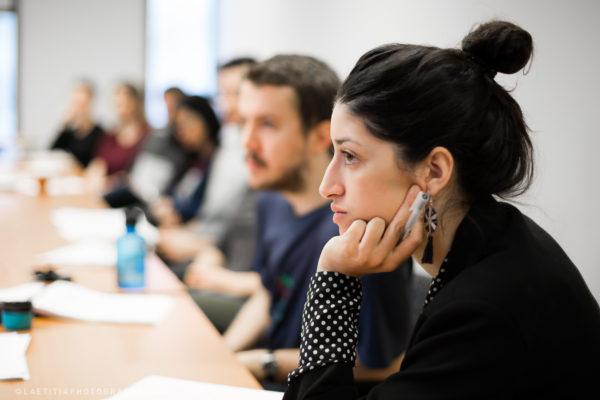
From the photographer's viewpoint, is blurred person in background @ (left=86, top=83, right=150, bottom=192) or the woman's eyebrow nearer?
the woman's eyebrow

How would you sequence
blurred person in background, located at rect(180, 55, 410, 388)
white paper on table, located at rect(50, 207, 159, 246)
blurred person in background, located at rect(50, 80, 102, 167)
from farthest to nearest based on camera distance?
1. blurred person in background, located at rect(50, 80, 102, 167)
2. white paper on table, located at rect(50, 207, 159, 246)
3. blurred person in background, located at rect(180, 55, 410, 388)

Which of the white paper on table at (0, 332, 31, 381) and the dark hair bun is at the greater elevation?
the dark hair bun

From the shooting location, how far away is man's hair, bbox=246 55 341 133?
1840 millimetres

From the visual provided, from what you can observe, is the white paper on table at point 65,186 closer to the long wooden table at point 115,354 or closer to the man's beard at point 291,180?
the long wooden table at point 115,354

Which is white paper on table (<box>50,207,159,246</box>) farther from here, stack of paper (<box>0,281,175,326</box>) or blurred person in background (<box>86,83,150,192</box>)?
blurred person in background (<box>86,83,150,192</box>)

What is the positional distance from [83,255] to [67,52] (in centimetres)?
645

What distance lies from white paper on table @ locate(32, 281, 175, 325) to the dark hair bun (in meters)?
1.03

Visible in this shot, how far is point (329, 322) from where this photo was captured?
1059 millimetres

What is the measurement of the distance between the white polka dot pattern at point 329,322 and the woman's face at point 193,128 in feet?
9.50

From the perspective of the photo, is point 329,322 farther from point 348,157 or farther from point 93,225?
point 93,225

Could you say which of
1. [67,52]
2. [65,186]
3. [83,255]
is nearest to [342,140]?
[83,255]

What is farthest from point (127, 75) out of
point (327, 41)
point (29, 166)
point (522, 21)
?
point (522, 21)

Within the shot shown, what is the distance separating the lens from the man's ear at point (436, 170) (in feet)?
3.33

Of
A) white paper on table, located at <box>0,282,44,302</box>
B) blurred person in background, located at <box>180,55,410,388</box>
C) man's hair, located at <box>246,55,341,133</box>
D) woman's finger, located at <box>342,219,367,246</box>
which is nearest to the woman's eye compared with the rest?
woman's finger, located at <box>342,219,367,246</box>
